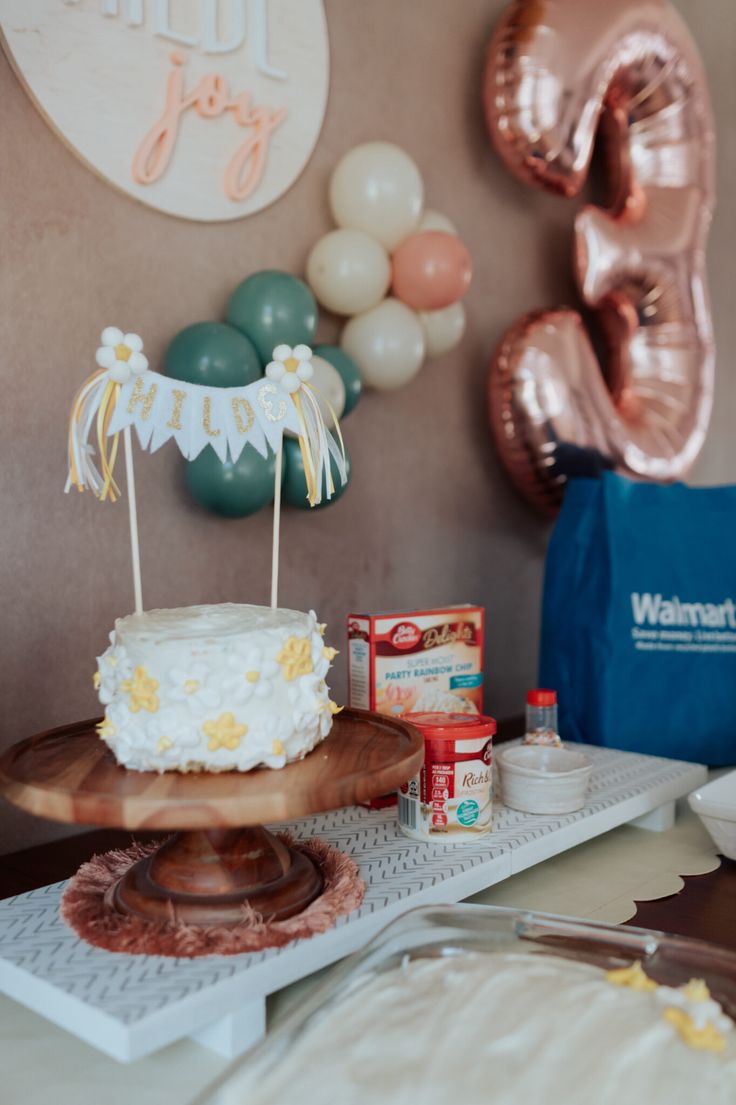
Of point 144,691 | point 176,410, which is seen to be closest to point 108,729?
point 144,691

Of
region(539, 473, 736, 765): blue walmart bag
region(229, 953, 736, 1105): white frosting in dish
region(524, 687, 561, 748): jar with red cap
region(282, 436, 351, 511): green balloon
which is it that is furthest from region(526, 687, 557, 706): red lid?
region(229, 953, 736, 1105): white frosting in dish

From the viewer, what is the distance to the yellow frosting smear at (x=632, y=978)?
0.58 metres

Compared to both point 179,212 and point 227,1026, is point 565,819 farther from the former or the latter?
point 179,212

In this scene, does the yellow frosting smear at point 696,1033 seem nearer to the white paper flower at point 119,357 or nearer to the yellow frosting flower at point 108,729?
the yellow frosting flower at point 108,729

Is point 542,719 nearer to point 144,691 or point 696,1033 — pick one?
point 144,691

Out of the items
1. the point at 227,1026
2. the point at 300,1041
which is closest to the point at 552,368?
the point at 227,1026

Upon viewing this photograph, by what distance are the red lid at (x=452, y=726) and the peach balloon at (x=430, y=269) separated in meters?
0.68

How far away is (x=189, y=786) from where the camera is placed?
0.75 metres

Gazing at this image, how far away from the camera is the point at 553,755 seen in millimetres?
1228

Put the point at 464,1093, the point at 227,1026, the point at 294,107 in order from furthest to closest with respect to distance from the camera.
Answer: the point at 294,107 → the point at 227,1026 → the point at 464,1093

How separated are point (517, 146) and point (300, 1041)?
1545 mm

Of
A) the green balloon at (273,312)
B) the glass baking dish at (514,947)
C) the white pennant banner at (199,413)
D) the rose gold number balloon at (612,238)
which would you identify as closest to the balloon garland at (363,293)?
the green balloon at (273,312)

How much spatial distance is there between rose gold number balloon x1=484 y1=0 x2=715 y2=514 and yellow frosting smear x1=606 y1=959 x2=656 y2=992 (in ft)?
3.99

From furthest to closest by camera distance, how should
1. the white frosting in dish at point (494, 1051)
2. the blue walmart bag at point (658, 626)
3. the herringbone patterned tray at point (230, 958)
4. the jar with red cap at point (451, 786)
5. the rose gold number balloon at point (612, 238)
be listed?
the rose gold number balloon at point (612, 238), the blue walmart bag at point (658, 626), the jar with red cap at point (451, 786), the herringbone patterned tray at point (230, 958), the white frosting in dish at point (494, 1051)
